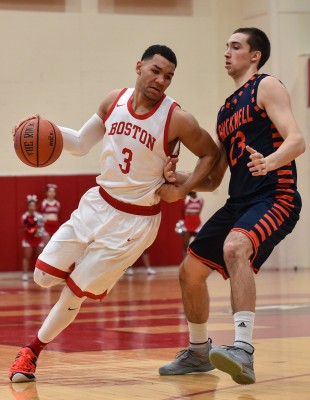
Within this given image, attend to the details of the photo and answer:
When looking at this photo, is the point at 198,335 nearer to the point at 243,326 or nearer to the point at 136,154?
the point at 243,326

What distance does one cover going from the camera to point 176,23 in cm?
2044

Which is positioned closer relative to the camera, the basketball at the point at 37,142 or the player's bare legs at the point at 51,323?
the player's bare legs at the point at 51,323

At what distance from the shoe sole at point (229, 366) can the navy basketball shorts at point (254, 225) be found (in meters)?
0.69

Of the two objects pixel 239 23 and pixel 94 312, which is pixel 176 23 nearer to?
pixel 239 23

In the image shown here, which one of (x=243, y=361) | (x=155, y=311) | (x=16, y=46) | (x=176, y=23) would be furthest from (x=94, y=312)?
(x=176, y=23)

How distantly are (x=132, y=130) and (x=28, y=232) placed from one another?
1241 centimetres

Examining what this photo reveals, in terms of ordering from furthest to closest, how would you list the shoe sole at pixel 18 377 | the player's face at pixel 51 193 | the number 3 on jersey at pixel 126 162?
the player's face at pixel 51 193
the number 3 on jersey at pixel 126 162
the shoe sole at pixel 18 377

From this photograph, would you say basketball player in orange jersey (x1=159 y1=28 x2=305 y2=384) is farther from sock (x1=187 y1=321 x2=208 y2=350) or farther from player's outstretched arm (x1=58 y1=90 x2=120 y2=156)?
player's outstretched arm (x1=58 y1=90 x2=120 y2=156)

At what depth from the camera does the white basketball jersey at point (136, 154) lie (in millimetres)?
6254

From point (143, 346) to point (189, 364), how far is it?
156cm

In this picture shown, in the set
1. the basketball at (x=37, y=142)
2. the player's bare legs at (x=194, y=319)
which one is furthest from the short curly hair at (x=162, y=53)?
the player's bare legs at (x=194, y=319)

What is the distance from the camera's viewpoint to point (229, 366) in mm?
5359

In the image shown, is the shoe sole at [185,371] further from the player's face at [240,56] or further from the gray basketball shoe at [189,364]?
the player's face at [240,56]

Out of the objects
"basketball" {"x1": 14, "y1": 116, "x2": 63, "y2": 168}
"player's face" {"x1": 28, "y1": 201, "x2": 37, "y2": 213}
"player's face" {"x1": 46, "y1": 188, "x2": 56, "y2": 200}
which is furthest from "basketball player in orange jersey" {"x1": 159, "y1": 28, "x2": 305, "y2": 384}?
"player's face" {"x1": 46, "y1": 188, "x2": 56, "y2": 200}
